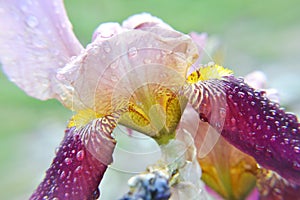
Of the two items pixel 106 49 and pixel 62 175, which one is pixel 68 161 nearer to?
pixel 62 175

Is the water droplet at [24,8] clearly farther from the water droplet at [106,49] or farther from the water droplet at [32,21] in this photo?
the water droplet at [106,49]

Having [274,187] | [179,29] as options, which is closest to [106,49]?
[274,187]

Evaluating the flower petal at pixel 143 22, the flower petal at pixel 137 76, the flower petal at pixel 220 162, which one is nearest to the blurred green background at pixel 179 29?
the flower petal at pixel 220 162

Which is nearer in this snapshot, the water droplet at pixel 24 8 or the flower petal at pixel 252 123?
the flower petal at pixel 252 123

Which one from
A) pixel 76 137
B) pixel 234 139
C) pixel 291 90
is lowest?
pixel 76 137

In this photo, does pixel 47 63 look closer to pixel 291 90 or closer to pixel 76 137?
pixel 76 137

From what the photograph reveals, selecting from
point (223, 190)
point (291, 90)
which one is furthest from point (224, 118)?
point (291, 90)
